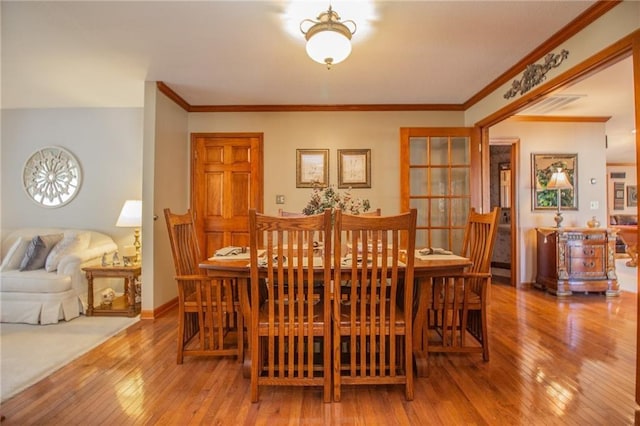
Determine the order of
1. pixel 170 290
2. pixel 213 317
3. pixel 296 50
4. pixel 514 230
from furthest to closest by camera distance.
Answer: pixel 514 230 < pixel 170 290 < pixel 296 50 < pixel 213 317

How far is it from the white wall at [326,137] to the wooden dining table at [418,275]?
81.7 inches

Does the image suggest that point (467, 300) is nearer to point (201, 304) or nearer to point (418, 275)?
point (418, 275)

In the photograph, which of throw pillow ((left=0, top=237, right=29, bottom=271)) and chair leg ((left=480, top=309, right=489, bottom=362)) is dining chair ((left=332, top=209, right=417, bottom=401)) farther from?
throw pillow ((left=0, top=237, right=29, bottom=271))

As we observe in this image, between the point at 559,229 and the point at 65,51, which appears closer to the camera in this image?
the point at 65,51

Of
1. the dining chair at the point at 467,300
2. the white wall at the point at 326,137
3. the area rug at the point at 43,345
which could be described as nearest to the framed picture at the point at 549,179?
the white wall at the point at 326,137

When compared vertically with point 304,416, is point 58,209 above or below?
above

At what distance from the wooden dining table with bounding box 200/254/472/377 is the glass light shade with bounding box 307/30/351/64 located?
1434mm

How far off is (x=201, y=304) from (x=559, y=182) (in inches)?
178

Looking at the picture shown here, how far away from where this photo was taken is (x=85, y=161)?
404 centimetres

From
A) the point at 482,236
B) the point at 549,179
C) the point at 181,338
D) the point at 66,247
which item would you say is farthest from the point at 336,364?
the point at 549,179

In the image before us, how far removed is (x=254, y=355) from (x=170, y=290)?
2.32 metres

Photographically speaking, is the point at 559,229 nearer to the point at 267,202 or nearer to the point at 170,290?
the point at 267,202

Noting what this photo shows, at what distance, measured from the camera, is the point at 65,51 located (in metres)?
2.68

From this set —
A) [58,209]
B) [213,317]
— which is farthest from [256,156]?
[58,209]
